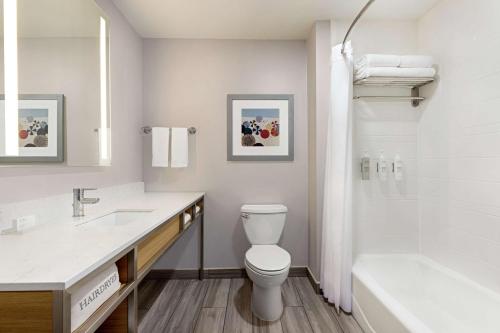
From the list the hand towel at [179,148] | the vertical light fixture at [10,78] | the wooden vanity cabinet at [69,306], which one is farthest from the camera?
the hand towel at [179,148]

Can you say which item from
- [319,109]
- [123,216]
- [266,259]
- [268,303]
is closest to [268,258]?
[266,259]

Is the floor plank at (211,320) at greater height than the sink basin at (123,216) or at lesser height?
lesser

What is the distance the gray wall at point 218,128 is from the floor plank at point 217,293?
0.16 metres

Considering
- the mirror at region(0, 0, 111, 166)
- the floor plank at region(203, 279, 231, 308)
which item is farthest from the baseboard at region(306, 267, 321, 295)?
the mirror at region(0, 0, 111, 166)

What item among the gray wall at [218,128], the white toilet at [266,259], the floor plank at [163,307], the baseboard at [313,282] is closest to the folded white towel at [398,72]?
the gray wall at [218,128]

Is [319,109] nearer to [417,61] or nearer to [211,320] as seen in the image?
[417,61]

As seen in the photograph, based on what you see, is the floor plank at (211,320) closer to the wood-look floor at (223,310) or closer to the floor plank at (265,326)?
the wood-look floor at (223,310)

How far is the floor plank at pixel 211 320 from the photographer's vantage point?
1.68m

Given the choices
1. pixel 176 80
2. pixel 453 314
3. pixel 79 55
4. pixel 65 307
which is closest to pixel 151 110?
pixel 176 80

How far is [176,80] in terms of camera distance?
7.98 ft

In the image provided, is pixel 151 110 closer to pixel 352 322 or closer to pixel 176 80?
pixel 176 80

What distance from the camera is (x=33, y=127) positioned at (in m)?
1.23

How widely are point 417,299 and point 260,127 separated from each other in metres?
1.84

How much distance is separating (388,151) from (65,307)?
A: 7.60ft
